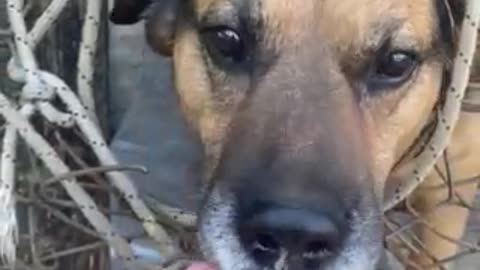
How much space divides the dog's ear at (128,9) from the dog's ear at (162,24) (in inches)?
0.4

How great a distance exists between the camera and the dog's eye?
6.97ft

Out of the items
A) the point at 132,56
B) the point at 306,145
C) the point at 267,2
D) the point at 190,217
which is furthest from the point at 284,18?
the point at 132,56

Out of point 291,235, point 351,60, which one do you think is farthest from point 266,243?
point 351,60

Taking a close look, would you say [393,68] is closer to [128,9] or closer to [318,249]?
[318,249]

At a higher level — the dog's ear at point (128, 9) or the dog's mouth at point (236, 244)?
the dog's ear at point (128, 9)

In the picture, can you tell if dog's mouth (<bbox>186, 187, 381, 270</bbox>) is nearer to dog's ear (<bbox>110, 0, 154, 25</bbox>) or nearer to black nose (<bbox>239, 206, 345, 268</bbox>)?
black nose (<bbox>239, 206, 345, 268</bbox>)

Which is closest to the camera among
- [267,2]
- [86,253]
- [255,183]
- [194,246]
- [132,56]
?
[255,183]

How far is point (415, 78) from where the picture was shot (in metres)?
2.20

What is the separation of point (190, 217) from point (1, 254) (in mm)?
300

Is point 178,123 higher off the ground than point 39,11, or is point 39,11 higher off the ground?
point 39,11

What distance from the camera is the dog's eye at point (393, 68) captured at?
83.7 inches

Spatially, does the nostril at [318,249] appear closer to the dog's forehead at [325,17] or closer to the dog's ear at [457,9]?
the dog's forehead at [325,17]

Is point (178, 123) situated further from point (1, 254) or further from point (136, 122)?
point (1, 254)

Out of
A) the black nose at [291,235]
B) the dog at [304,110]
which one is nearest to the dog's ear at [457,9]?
the dog at [304,110]
